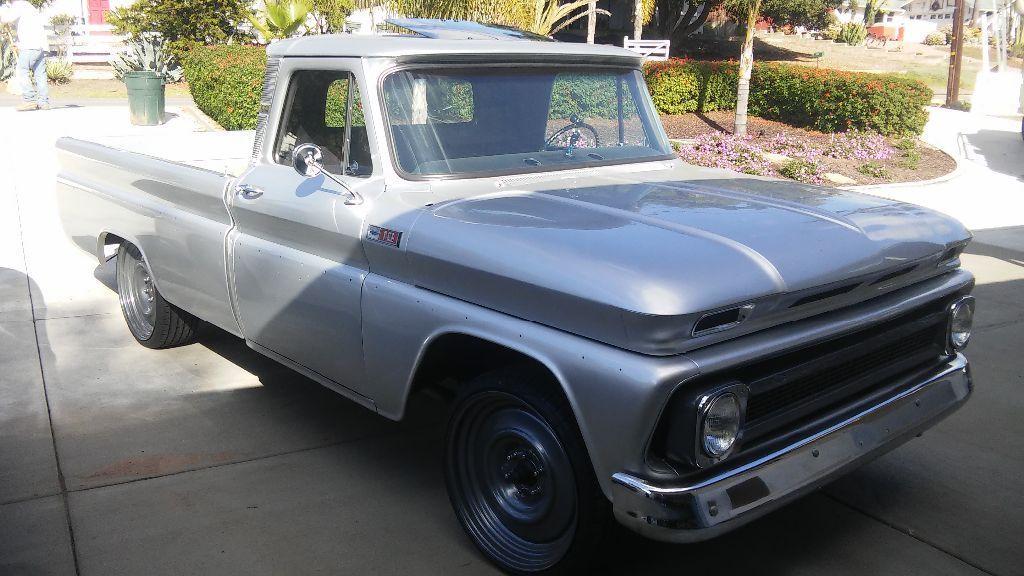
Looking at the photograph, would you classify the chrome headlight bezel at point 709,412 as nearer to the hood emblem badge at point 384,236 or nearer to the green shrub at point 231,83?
the hood emblem badge at point 384,236

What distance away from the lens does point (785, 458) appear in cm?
→ 295

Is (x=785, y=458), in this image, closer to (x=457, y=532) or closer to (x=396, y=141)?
(x=457, y=532)

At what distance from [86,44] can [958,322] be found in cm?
3222

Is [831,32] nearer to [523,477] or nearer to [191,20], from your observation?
[191,20]

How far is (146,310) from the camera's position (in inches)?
226

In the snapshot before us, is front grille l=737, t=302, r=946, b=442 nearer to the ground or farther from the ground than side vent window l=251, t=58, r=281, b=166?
nearer to the ground

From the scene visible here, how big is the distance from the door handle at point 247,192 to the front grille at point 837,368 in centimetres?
243

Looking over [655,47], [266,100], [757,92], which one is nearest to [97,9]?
[655,47]

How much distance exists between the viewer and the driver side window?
3986 millimetres

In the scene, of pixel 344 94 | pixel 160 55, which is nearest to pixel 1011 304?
pixel 344 94

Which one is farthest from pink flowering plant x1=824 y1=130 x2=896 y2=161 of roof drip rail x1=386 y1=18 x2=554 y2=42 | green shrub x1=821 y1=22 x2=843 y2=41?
green shrub x1=821 y1=22 x2=843 y2=41

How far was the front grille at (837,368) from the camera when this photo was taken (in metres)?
2.98

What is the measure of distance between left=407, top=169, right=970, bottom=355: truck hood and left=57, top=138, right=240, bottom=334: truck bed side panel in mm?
1581

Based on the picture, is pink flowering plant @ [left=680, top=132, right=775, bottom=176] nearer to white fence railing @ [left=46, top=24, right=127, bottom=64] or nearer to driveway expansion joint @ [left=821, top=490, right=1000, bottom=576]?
driveway expansion joint @ [left=821, top=490, right=1000, bottom=576]
